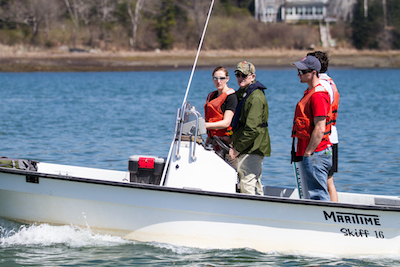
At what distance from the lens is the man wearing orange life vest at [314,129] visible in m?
4.62

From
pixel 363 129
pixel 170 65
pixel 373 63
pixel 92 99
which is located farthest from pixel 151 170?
pixel 373 63

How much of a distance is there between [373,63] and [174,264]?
51.3 m

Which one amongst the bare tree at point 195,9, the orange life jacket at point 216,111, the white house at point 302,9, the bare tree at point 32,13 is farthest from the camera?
the white house at point 302,9

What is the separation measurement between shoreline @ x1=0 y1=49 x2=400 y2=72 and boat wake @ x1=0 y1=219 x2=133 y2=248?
44016 millimetres

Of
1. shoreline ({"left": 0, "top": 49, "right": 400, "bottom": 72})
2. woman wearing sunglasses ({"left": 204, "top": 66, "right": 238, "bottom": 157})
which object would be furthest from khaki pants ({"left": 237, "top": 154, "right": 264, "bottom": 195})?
shoreline ({"left": 0, "top": 49, "right": 400, "bottom": 72})

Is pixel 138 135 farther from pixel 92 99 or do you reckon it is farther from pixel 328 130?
pixel 92 99

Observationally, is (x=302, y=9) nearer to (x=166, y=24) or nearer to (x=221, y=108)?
(x=166, y=24)

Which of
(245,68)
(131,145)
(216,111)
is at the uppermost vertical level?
(245,68)

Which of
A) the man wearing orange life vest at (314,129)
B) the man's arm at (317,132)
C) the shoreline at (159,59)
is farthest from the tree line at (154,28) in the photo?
the man's arm at (317,132)

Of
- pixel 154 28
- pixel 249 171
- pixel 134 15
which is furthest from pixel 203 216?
pixel 134 15

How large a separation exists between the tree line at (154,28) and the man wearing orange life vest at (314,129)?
53159 millimetres

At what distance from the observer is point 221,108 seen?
539 centimetres

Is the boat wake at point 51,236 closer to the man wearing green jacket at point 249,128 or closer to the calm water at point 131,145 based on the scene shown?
the calm water at point 131,145

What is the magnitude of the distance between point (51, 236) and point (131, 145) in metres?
6.71
